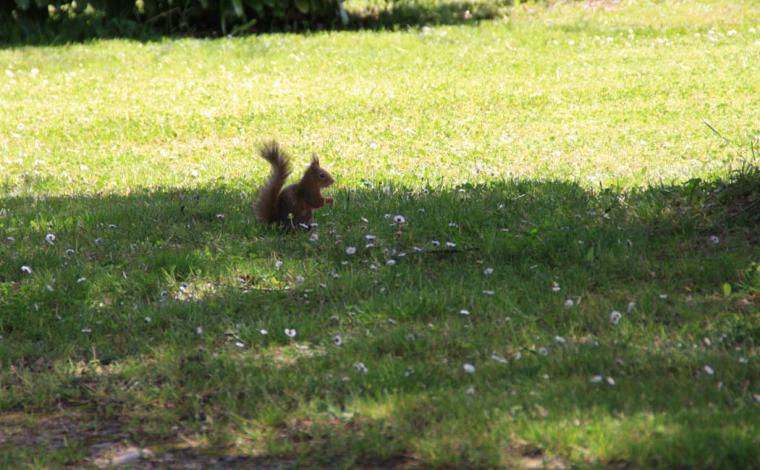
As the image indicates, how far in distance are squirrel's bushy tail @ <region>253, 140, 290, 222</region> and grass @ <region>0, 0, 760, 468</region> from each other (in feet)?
0.45

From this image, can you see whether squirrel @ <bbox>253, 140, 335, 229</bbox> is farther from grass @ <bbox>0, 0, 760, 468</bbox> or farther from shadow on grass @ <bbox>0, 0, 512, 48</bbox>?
shadow on grass @ <bbox>0, 0, 512, 48</bbox>

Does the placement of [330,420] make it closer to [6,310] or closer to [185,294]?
[185,294]

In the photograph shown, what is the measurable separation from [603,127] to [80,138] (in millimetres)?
5419

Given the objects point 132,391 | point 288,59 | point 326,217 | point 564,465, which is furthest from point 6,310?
point 288,59

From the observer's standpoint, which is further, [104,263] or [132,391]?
[104,263]

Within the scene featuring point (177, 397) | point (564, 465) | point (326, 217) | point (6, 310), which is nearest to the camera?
point (564, 465)

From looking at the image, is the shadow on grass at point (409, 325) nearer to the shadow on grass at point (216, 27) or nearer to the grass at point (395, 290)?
the grass at point (395, 290)

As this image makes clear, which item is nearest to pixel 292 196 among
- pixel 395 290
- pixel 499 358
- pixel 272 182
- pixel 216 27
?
pixel 272 182

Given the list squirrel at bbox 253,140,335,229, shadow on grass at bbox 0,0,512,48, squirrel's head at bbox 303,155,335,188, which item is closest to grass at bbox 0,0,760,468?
squirrel at bbox 253,140,335,229

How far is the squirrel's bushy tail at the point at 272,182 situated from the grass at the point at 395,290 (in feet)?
0.45

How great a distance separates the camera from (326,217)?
7172 mm

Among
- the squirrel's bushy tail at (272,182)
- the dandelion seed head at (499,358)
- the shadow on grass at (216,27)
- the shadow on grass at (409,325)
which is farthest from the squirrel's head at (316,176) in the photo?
the shadow on grass at (216,27)

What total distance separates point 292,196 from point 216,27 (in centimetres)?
1170

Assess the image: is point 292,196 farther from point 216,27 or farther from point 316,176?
point 216,27
